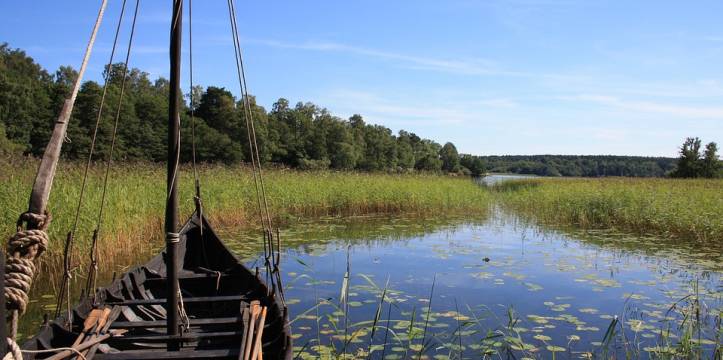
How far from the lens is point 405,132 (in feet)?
291

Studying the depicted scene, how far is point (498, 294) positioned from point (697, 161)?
1903 inches

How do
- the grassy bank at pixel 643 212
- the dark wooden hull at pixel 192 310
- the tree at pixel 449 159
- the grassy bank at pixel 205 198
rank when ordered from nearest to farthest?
the dark wooden hull at pixel 192 310 → the grassy bank at pixel 205 198 → the grassy bank at pixel 643 212 → the tree at pixel 449 159

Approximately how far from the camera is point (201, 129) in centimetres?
4297

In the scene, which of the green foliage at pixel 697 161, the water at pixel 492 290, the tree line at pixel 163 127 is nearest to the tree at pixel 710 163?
the green foliage at pixel 697 161

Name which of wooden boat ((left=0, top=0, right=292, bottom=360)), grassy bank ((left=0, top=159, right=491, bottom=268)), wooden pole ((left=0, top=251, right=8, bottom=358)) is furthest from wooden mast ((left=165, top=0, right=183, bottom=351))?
grassy bank ((left=0, top=159, right=491, bottom=268))

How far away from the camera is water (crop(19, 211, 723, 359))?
4.60 m

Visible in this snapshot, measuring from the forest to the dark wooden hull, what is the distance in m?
10.8

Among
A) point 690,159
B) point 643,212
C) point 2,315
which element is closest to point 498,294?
point 2,315

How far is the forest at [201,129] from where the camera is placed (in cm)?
3425

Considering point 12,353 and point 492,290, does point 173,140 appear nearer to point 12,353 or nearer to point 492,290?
point 12,353

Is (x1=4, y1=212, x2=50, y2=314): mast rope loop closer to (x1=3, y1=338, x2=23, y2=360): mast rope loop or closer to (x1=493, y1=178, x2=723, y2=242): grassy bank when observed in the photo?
(x1=3, y1=338, x2=23, y2=360): mast rope loop

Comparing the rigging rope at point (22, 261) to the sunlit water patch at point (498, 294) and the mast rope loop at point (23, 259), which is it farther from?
the sunlit water patch at point (498, 294)

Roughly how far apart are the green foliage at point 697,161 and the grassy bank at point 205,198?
3547 centimetres

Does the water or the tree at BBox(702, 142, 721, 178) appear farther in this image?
the tree at BBox(702, 142, 721, 178)
